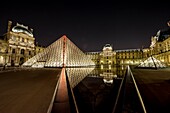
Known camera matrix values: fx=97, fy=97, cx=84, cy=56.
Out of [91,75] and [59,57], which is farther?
[59,57]

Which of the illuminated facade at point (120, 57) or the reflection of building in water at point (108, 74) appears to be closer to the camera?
the reflection of building in water at point (108, 74)

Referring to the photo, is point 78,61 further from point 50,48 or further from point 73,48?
point 50,48

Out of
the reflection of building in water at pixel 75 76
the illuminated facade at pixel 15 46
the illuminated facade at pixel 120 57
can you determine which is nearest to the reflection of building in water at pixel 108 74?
the reflection of building in water at pixel 75 76

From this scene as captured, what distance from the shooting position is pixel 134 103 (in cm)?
404

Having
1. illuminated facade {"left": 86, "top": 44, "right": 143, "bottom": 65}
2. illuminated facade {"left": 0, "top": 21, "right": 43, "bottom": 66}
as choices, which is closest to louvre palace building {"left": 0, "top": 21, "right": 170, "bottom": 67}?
illuminated facade {"left": 0, "top": 21, "right": 43, "bottom": 66}

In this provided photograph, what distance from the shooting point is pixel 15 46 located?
45.5 metres

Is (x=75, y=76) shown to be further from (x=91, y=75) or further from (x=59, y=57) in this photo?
(x=59, y=57)

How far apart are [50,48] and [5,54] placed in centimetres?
2442

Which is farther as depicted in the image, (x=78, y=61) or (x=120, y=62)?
(x=120, y=62)

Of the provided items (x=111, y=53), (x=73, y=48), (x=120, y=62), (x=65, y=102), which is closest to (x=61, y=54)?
(x=73, y=48)

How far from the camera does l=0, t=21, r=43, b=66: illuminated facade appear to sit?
40.9 meters

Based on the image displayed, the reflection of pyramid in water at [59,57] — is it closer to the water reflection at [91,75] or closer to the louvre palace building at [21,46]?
the water reflection at [91,75]

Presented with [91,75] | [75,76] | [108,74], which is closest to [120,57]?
[108,74]

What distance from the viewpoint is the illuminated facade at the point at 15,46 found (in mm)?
40906
